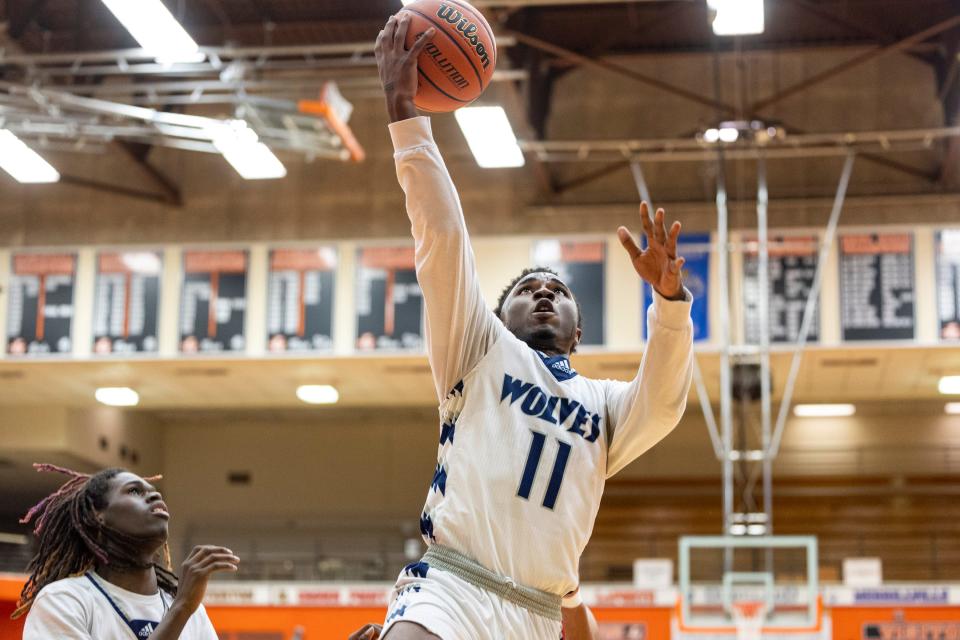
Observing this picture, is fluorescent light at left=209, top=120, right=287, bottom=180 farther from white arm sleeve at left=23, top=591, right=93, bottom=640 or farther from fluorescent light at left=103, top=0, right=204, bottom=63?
white arm sleeve at left=23, top=591, right=93, bottom=640

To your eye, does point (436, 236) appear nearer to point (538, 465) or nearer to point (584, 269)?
point (538, 465)

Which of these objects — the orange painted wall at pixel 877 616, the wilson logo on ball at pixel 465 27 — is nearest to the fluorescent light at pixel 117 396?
the orange painted wall at pixel 877 616

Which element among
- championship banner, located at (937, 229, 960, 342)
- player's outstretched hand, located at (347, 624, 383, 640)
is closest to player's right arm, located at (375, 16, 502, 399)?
player's outstretched hand, located at (347, 624, 383, 640)

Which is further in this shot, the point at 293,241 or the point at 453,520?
the point at 293,241

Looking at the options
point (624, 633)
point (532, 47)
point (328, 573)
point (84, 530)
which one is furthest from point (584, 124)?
point (84, 530)

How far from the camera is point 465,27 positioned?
393 centimetres

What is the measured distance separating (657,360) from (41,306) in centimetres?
1239

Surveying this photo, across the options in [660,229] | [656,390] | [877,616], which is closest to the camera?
[660,229]

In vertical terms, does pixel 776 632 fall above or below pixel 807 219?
below

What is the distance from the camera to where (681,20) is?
48.6 ft

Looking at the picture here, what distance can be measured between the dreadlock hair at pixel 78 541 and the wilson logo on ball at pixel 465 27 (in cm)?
190

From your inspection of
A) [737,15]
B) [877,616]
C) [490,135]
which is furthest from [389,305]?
[877,616]

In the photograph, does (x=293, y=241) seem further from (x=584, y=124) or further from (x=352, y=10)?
(x=584, y=124)

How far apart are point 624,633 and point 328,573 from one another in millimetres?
7414
